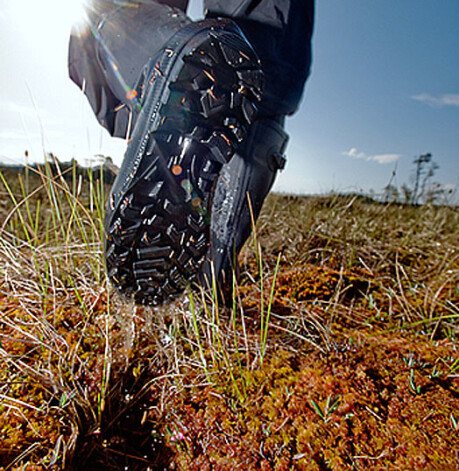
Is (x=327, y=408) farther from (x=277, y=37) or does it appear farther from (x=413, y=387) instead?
(x=277, y=37)

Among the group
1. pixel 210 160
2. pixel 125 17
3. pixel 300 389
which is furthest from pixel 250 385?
pixel 125 17

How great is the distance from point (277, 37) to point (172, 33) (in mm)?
478

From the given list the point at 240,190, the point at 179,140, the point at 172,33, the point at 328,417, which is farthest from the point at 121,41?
the point at 328,417

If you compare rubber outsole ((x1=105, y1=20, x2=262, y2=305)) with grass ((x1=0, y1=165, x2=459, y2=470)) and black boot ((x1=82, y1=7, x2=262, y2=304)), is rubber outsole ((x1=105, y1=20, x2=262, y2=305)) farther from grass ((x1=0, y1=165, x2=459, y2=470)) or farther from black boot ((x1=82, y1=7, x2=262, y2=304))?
grass ((x1=0, y1=165, x2=459, y2=470))

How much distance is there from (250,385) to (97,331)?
1.65 ft

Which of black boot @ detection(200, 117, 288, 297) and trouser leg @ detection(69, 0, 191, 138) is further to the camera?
black boot @ detection(200, 117, 288, 297)

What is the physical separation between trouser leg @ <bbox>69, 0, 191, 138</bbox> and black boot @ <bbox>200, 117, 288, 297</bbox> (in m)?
0.42

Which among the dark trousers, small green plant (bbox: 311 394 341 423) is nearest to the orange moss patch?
small green plant (bbox: 311 394 341 423)

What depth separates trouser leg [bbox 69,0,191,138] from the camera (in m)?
0.83

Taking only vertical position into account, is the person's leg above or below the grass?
above

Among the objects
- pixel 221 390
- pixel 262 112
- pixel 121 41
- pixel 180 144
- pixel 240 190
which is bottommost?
pixel 221 390

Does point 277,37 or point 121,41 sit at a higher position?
point 277,37

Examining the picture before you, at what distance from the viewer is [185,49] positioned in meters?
0.68

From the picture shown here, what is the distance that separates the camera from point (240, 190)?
117 centimetres
